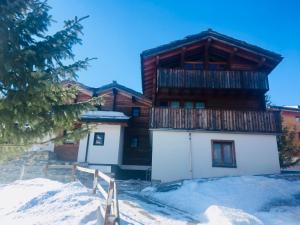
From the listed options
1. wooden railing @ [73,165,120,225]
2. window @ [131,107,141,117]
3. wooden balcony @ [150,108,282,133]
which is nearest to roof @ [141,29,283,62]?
wooden balcony @ [150,108,282,133]

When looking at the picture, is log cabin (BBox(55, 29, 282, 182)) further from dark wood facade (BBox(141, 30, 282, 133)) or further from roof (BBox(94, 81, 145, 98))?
roof (BBox(94, 81, 145, 98))

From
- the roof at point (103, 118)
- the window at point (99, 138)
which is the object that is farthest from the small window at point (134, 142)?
the window at point (99, 138)

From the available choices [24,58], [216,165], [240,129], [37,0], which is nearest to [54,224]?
[24,58]

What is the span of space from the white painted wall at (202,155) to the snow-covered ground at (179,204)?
213cm

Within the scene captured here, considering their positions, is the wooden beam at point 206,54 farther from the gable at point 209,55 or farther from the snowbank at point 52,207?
the snowbank at point 52,207

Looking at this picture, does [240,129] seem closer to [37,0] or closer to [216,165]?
[216,165]

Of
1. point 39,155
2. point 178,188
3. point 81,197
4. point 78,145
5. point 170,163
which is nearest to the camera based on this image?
point 81,197

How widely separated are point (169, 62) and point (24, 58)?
13917 millimetres

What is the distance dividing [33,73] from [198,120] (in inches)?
451

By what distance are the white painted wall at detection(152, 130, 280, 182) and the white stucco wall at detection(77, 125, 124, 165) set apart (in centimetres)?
502

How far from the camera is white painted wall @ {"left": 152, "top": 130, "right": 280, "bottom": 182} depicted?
49.5ft

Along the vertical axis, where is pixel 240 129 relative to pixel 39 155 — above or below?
above

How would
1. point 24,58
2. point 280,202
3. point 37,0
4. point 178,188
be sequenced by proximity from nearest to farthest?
1. point 24,58
2. point 37,0
3. point 280,202
4. point 178,188

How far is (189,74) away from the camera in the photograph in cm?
1727
